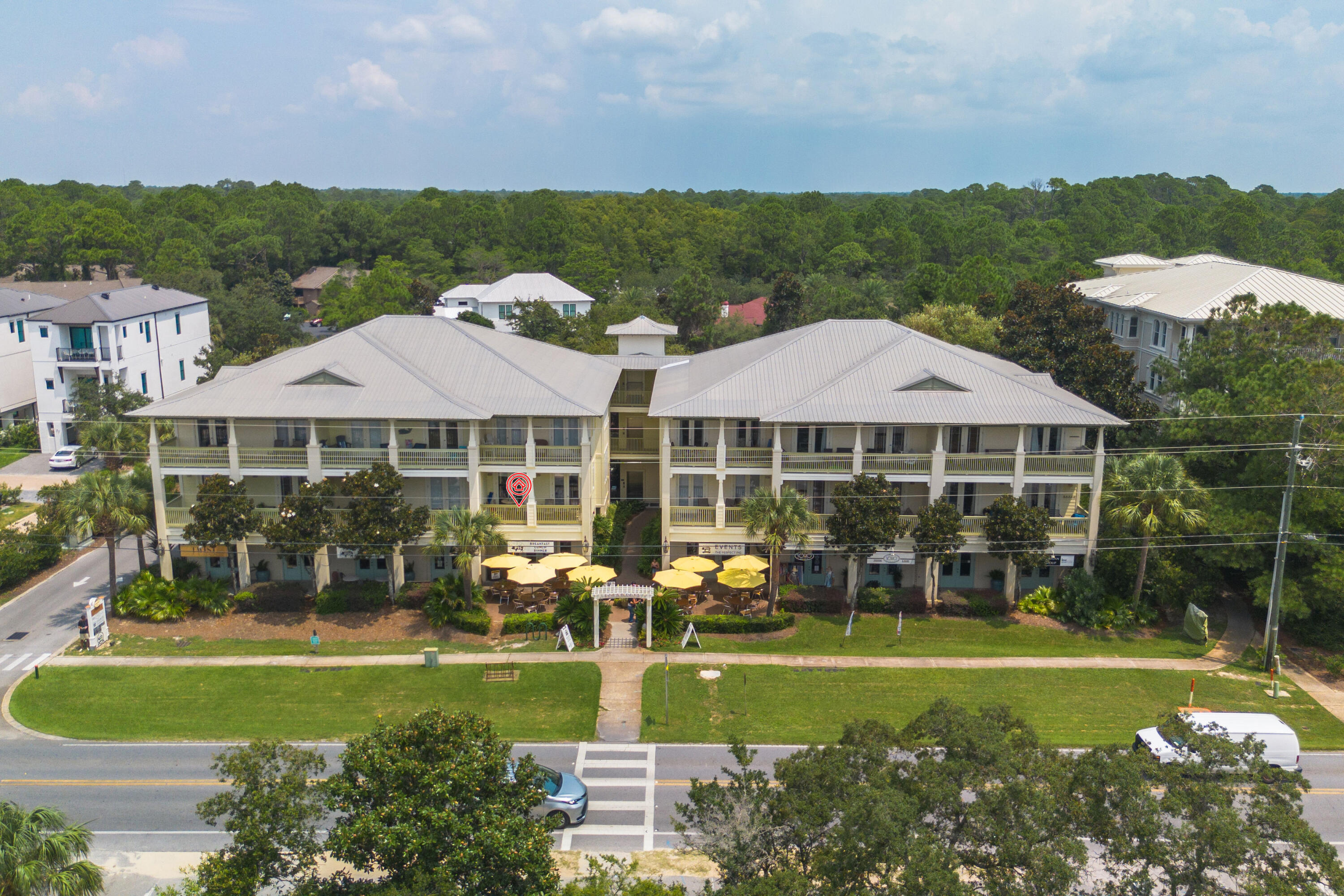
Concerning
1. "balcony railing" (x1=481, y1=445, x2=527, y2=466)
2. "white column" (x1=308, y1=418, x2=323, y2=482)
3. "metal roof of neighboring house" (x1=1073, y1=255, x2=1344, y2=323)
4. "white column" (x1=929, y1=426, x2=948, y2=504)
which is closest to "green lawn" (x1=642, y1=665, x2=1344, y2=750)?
"white column" (x1=929, y1=426, x2=948, y2=504)

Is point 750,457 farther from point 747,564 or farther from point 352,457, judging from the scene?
point 352,457

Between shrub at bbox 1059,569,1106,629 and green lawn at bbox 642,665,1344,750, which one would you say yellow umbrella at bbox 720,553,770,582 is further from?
shrub at bbox 1059,569,1106,629

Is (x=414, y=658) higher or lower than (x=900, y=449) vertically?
lower

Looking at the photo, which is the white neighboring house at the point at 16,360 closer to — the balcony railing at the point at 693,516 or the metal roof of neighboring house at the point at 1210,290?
the balcony railing at the point at 693,516

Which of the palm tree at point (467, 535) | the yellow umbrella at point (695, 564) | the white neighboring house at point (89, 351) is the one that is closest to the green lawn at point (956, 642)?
the yellow umbrella at point (695, 564)

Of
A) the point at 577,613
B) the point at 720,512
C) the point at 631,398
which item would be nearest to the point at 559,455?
the point at 577,613

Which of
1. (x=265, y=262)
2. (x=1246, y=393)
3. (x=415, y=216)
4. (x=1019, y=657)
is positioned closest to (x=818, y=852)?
(x=1019, y=657)

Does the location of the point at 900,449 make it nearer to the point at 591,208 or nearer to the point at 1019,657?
the point at 1019,657
